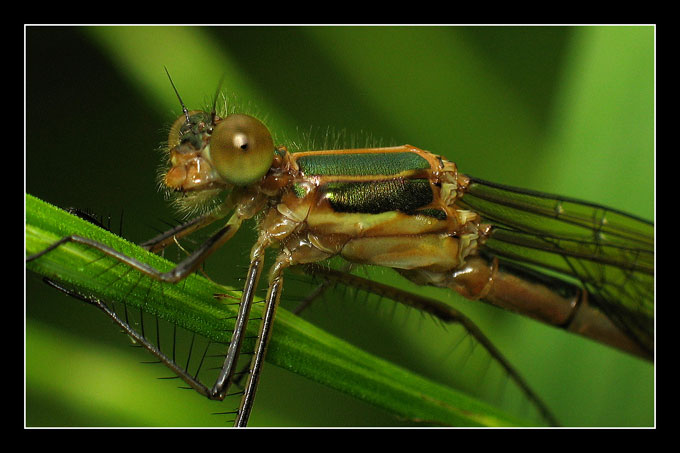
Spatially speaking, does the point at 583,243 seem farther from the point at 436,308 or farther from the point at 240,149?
the point at 240,149

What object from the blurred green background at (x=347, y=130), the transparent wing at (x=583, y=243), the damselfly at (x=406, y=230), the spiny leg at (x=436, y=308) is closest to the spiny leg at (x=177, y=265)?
the damselfly at (x=406, y=230)

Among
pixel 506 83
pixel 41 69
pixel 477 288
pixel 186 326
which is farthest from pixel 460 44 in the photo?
pixel 186 326

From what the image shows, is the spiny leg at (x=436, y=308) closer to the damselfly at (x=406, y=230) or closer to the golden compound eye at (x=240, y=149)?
the damselfly at (x=406, y=230)

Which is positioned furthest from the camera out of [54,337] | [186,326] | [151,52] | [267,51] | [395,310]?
[395,310]

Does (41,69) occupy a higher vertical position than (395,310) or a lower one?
higher

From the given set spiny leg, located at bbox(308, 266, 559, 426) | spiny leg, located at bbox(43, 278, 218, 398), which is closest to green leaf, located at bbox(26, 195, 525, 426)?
spiny leg, located at bbox(43, 278, 218, 398)

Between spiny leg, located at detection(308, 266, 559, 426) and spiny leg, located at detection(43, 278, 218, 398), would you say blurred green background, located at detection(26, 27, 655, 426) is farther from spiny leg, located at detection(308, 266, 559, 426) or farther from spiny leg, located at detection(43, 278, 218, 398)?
spiny leg, located at detection(43, 278, 218, 398)

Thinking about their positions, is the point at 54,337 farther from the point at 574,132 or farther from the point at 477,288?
the point at 574,132
